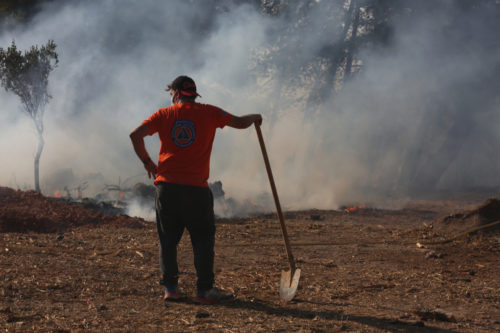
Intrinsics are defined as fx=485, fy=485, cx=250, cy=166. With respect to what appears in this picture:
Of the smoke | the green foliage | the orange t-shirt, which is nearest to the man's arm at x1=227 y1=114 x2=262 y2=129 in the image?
the orange t-shirt

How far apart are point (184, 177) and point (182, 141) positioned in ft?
0.81

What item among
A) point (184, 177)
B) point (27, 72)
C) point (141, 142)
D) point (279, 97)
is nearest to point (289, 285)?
point (184, 177)

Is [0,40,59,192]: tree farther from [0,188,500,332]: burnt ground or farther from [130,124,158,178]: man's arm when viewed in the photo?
[130,124,158,178]: man's arm

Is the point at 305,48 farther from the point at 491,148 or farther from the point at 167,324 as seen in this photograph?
the point at 167,324

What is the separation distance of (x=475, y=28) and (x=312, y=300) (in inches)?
515

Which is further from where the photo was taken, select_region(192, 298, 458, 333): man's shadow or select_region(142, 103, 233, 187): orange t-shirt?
select_region(142, 103, 233, 187): orange t-shirt

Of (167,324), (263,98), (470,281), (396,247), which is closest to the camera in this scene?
(167,324)

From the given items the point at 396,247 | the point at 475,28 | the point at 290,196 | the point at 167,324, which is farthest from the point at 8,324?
the point at 475,28

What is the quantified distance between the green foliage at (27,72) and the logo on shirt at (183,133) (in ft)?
37.6

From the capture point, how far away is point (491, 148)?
51.5 feet

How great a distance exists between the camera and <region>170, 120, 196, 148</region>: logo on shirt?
10.9ft

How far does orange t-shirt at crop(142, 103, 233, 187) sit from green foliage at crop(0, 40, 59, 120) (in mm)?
11404

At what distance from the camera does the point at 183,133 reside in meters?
3.31

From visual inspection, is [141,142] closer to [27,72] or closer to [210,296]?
[210,296]
